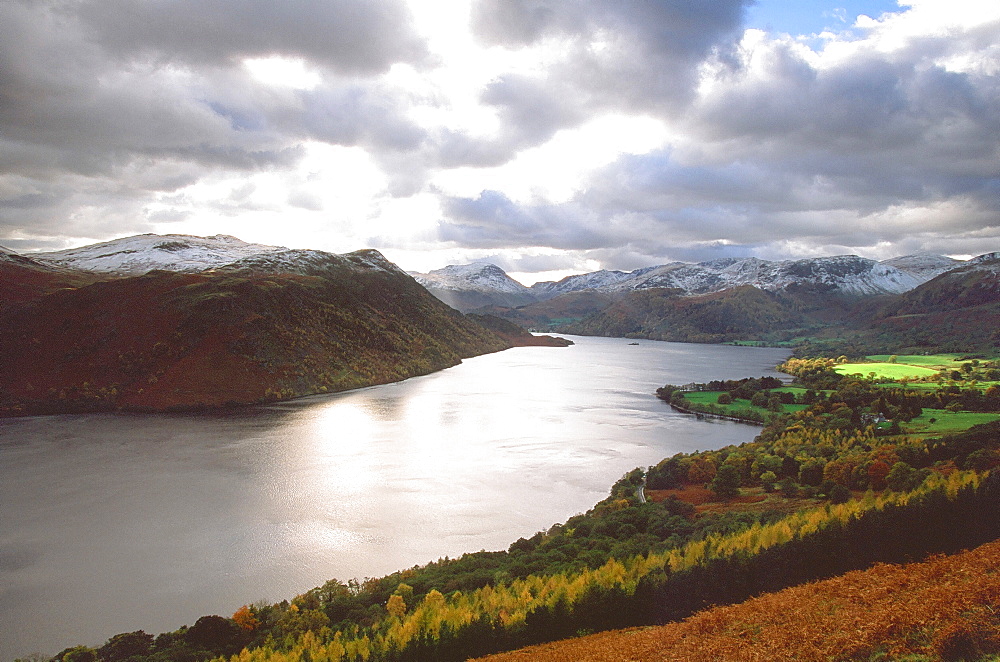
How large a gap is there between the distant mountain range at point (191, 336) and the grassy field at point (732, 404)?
41.4 metres

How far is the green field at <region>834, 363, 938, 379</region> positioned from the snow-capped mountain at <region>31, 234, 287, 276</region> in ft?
352

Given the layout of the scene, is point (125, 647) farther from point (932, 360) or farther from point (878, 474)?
point (932, 360)

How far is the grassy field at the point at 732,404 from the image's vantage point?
56438 millimetres

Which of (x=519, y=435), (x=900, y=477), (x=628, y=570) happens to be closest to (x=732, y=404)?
(x=519, y=435)

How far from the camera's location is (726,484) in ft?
92.8

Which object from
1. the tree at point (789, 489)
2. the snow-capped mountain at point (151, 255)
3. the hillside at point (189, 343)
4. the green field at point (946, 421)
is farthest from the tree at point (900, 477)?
the snow-capped mountain at point (151, 255)

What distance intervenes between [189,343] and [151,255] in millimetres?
59128

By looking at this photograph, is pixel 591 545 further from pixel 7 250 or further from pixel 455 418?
pixel 7 250

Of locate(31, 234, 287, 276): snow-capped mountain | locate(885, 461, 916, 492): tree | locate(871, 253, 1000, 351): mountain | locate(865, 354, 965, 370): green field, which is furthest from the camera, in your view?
locate(871, 253, 1000, 351): mountain

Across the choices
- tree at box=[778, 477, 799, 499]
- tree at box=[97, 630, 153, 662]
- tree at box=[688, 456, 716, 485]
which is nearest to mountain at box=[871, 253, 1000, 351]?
tree at box=[688, 456, 716, 485]

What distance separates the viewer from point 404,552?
24.0 metres

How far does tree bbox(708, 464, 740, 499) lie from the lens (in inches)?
1101

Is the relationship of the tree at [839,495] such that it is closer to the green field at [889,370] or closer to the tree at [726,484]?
the tree at [726,484]

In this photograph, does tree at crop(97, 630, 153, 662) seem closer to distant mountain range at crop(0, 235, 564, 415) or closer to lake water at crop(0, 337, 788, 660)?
lake water at crop(0, 337, 788, 660)
